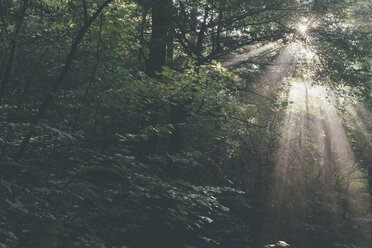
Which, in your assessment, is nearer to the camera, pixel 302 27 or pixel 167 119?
pixel 167 119

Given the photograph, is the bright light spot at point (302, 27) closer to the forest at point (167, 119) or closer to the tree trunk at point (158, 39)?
the forest at point (167, 119)

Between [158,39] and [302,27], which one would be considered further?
[302,27]

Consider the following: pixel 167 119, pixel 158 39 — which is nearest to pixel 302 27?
pixel 158 39

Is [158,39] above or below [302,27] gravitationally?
below

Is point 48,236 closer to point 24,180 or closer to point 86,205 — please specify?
point 24,180

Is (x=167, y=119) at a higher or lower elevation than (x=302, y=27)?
lower

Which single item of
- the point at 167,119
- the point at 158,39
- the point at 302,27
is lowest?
the point at 167,119

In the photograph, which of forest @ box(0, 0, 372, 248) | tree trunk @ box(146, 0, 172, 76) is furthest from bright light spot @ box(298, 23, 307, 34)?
tree trunk @ box(146, 0, 172, 76)

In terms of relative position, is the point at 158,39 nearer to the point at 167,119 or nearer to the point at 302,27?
the point at 167,119

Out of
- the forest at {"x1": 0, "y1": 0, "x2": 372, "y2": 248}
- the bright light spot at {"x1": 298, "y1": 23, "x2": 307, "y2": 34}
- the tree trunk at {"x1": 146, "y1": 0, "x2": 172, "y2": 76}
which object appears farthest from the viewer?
the bright light spot at {"x1": 298, "y1": 23, "x2": 307, "y2": 34}

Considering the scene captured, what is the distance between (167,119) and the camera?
344 inches

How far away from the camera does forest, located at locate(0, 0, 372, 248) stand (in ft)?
11.9

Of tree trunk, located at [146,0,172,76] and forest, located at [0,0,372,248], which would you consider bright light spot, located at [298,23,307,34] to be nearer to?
forest, located at [0,0,372,248]

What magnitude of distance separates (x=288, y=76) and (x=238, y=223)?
A: 585cm
